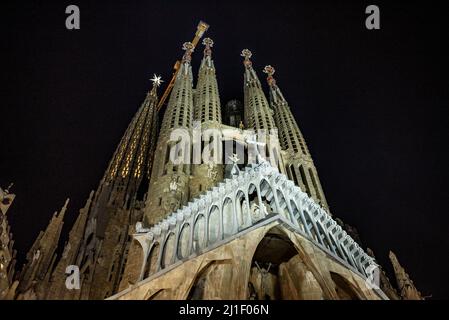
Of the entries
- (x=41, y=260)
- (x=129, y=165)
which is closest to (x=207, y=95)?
(x=129, y=165)

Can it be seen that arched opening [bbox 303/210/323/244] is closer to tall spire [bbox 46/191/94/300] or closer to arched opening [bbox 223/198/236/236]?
arched opening [bbox 223/198/236/236]

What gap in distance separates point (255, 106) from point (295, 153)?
7.21 metres

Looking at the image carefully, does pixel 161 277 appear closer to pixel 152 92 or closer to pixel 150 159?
pixel 150 159

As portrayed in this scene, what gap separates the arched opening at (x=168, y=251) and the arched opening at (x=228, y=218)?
260 centimetres

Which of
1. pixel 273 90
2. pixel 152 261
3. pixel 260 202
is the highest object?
pixel 273 90

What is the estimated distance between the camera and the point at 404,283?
21938 mm

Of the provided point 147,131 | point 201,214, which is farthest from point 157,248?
point 147,131

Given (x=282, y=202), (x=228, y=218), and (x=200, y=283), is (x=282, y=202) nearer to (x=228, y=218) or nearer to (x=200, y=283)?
(x=228, y=218)

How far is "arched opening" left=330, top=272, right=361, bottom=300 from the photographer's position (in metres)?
14.7

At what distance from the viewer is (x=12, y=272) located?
57.4 ft

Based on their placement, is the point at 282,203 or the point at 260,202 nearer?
the point at 260,202

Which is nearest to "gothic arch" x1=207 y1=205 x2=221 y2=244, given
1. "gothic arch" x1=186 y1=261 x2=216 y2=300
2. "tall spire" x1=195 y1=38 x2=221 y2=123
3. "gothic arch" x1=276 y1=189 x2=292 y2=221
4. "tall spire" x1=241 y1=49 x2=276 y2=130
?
"gothic arch" x1=186 y1=261 x2=216 y2=300

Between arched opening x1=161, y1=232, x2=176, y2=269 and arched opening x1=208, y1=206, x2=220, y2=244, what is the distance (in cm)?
188

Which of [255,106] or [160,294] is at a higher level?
[255,106]
